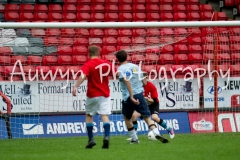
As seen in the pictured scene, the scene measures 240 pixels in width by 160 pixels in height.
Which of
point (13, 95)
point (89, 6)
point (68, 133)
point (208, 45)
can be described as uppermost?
point (89, 6)

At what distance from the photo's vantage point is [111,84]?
15.7 meters

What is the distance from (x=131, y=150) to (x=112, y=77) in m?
5.22

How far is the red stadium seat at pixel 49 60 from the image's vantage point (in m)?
14.9

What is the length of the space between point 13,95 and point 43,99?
713 millimetres

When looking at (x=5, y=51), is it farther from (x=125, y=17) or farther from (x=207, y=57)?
(x=125, y=17)

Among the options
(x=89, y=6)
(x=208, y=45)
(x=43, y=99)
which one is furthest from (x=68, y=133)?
(x=89, y=6)

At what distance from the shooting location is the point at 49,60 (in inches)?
595

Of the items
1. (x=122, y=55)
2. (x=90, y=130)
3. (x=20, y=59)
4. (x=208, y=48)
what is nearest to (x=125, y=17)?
(x=208, y=48)

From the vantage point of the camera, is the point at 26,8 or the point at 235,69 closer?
the point at 235,69

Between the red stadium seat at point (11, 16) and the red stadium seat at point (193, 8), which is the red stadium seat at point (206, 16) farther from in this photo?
the red stadium seat at point (11, 16)

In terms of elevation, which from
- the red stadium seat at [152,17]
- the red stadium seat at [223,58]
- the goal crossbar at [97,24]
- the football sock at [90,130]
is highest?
the red stadium seat at [152,17]

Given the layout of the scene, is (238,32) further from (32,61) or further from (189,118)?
(32,61)

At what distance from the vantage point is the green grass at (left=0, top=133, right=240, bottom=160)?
9555mm

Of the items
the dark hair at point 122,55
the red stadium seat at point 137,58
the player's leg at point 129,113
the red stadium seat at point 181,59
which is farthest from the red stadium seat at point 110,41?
the dark hair at point 122,55
